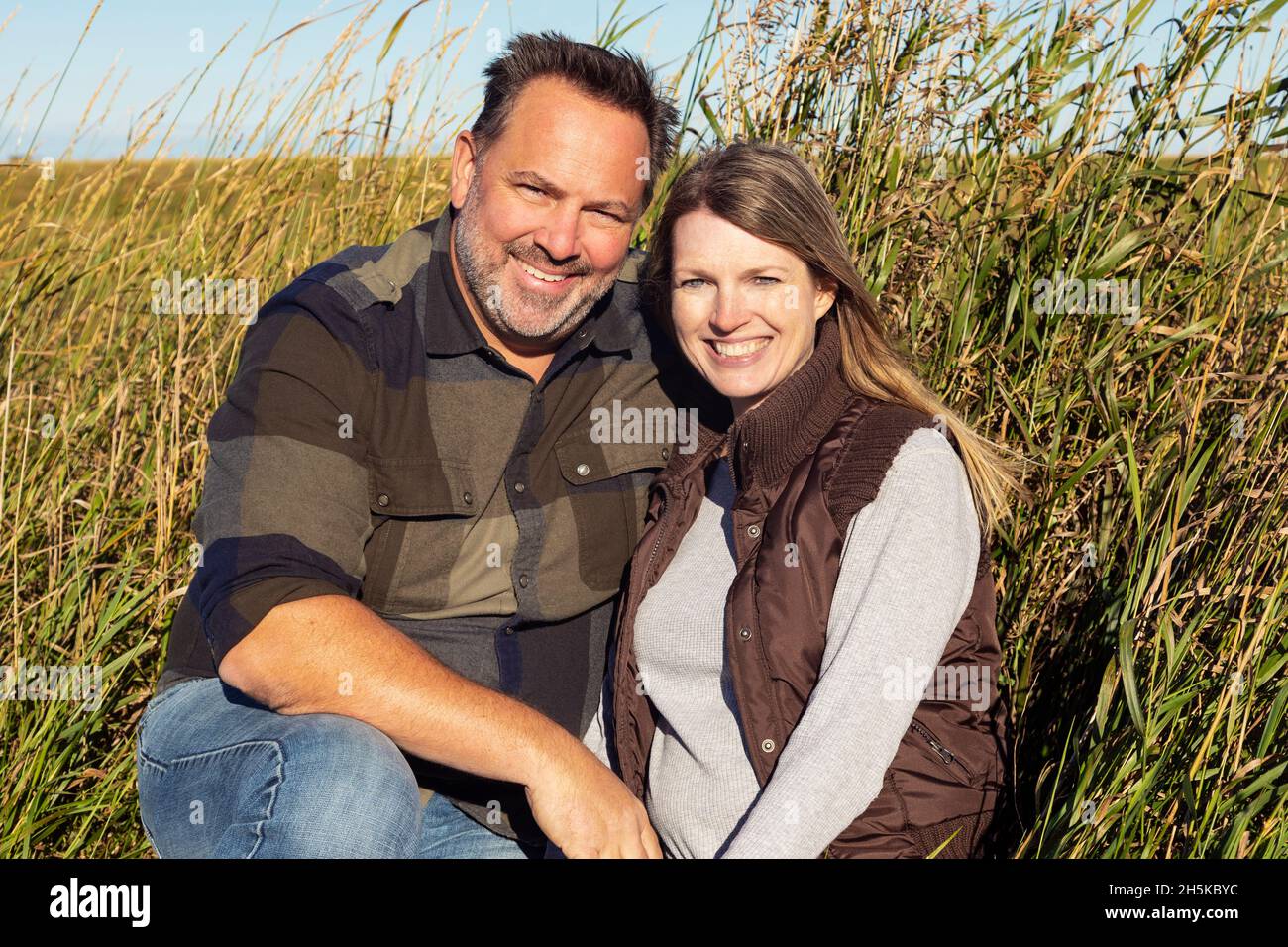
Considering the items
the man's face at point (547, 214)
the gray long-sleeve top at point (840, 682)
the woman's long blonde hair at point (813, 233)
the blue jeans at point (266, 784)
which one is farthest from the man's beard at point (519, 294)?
the blue jeans at point (266, 784)

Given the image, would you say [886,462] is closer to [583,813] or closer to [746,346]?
[746,346]

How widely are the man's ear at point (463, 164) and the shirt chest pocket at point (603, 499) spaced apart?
680 millimetres

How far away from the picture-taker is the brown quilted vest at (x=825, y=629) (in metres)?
2.07

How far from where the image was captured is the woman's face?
2467 millimetres

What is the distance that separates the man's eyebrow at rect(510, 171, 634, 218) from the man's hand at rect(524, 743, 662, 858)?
127 cm

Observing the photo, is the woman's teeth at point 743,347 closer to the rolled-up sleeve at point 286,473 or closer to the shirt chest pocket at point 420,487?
the shirt chest pocket at point 420,487

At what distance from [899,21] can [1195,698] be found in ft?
6.01

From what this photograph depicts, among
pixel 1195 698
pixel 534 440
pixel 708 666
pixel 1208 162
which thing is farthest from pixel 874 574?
pixel 1208 162

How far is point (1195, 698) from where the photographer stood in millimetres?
2215

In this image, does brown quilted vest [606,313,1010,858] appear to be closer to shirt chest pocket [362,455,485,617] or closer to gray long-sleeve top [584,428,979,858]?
gray long-sleeve top [584,428,979,858]

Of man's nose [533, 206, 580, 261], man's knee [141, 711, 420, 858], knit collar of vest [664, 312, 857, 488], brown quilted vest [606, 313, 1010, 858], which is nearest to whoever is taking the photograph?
man's knee [141, 711, 420, 858]

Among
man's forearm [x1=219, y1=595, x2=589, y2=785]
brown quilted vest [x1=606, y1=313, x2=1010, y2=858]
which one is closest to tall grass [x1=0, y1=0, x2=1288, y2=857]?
brown quilted vest [x1=606, y1=313, x2=1010, y2=858]

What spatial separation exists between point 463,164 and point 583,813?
5.27 feet

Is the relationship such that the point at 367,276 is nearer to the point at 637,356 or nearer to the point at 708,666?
the point at 637,356
